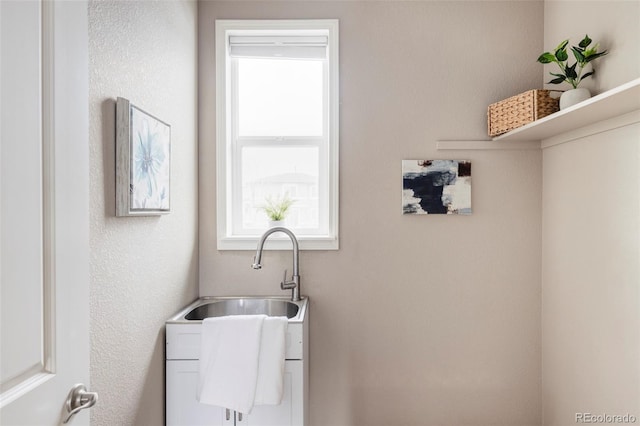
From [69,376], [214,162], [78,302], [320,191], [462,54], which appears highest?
[462,54]

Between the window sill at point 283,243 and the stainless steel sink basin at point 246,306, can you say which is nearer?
the stainless steel sink basin at point 246,306

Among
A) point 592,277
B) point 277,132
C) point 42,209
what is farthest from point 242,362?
point 592,277

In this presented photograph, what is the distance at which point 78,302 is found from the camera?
0.98 metres

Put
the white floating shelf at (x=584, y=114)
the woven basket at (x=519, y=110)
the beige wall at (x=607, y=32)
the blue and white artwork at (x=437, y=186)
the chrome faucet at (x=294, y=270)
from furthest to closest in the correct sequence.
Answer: the blue and white artwork at (x=437, y=186)
the chrome faucet at (x=294, y=270)
the woven basket at (x=519, y=110)
the beige wall at (x=607, y=32)
the white floating shelf at (x=584, y=114)

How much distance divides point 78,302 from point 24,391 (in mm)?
226

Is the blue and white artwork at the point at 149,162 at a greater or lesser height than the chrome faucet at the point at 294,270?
greater

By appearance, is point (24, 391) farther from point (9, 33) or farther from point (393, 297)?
point (393, 297)

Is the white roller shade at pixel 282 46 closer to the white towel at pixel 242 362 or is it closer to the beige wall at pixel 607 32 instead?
the beige wall at pixel 607 32

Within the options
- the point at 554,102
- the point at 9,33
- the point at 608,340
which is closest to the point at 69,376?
the point at 9,33

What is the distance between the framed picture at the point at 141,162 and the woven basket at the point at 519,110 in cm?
170

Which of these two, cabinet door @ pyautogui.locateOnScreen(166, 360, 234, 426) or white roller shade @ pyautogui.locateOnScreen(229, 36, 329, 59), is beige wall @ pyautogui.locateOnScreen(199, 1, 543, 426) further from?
cabinet door @ pyautogui.locateOnScreen(166, 360, 234, 426)

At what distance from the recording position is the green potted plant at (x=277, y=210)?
2545 millimetres

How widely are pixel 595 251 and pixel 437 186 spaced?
0.84 metres

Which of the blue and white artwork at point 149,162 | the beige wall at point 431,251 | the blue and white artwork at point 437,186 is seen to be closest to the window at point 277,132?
the beige wall at point 431,251
